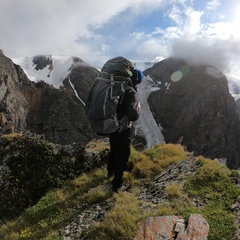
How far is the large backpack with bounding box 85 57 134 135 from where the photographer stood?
664cm

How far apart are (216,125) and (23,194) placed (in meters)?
156

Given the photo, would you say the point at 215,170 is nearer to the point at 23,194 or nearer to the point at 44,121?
the point at 23,194

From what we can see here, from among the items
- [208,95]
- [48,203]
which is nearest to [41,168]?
[48,203]

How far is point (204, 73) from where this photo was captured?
18912cm

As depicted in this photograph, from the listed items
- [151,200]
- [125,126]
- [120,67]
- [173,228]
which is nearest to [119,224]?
[173,228]

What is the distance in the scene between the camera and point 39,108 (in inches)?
5787

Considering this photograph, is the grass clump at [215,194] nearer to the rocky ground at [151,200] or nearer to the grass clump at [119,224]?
the rocky ground at [151,200]

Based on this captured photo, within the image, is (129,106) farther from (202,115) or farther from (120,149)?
(202,115)

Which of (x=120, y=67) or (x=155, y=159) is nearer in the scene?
(x=120, y=67)

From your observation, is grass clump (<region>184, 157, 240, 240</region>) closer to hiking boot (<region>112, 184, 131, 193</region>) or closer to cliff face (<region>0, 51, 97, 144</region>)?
hiking boot (<region>112, 184, 131, 193</region>)

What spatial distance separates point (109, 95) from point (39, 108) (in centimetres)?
14623

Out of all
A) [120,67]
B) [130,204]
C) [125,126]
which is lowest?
[130,204]

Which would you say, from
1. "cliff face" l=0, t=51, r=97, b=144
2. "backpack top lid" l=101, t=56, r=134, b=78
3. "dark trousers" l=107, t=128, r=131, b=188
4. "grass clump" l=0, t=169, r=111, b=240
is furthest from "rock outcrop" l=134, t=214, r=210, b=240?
"cliff face" l=0, t=51, r=97, b=144

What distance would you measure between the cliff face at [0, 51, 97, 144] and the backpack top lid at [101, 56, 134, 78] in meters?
115
